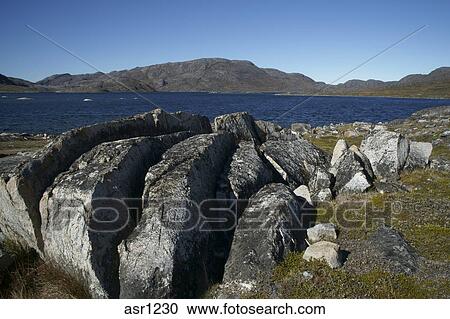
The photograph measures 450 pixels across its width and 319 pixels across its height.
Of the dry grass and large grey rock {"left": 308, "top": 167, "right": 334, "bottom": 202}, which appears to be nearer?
the dry grass

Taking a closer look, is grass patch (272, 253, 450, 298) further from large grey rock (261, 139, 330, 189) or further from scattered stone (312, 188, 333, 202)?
large grey rock (261, 139, 330, 189)

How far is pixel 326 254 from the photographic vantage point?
1259cm

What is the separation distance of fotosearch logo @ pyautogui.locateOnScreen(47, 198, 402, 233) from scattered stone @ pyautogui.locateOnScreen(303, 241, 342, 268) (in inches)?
48.8

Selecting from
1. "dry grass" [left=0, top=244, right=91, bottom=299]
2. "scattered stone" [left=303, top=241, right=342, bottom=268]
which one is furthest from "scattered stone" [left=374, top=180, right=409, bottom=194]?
"dry grass" [left=0, top=244, right=91, bottom=299]

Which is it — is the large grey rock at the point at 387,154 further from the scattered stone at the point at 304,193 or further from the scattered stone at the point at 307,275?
the scattered stone at the point at 307,275

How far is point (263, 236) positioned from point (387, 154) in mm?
13185

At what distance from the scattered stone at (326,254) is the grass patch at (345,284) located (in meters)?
0.30

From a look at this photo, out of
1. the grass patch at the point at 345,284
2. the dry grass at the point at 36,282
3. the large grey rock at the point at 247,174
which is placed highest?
the large grey rock at the point at 247,174

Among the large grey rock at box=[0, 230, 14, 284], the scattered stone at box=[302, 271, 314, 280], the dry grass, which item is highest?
the large grey rock at box=[0, 230, 14, 284]

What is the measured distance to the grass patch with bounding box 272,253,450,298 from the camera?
35.9 ft

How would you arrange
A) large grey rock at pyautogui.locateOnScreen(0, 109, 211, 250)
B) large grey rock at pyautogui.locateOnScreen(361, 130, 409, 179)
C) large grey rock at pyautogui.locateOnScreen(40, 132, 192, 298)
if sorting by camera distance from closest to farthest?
large grey rock at pyautogui.locateOnScreen(40, 132, 192, 298), large grey rock at pyautogui.locateOnScreen(0, 109, 211, 250), large grey rock at pyautogui.locateOnScreen(361, 130, 409, 179)

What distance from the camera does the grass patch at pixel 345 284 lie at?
10945 mm

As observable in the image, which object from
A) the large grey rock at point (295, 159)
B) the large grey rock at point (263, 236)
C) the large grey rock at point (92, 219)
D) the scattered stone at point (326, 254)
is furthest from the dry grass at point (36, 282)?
the large grey rock at point (295, 159)

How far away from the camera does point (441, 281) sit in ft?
37.5
